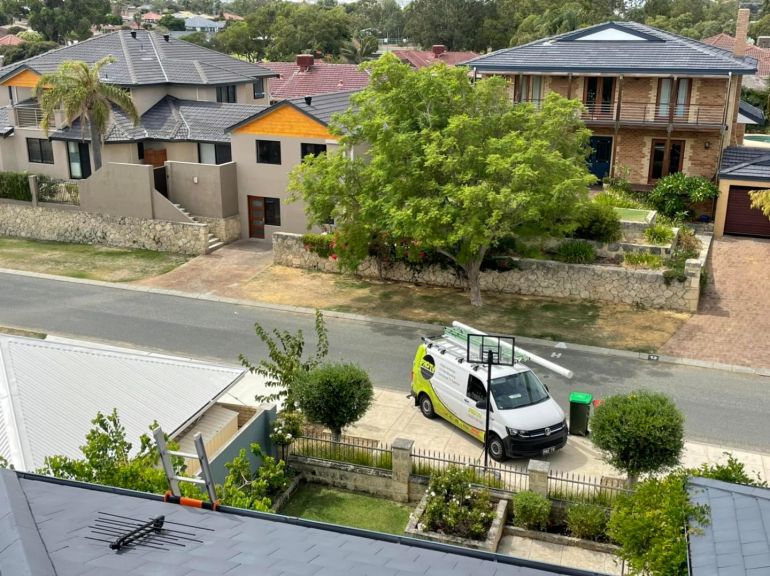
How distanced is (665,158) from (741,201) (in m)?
4.13

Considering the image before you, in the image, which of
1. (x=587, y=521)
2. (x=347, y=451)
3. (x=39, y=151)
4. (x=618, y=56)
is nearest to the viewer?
(x=587, y=521)

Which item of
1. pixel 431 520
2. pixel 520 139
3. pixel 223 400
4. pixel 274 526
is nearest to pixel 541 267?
pixel 520 139

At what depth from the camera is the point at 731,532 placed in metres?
7.79

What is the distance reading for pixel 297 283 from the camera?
99.8 ft

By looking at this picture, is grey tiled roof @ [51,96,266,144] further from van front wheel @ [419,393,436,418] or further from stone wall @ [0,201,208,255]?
van front wheel @ [419,393,436,418]

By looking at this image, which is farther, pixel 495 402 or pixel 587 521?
pixel 495 402

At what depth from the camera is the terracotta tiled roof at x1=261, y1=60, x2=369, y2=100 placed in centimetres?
5834

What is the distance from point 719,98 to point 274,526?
113 feet

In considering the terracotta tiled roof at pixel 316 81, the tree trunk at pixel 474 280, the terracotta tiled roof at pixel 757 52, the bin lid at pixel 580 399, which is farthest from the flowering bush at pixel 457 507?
the terracotta tiled roof at pixel 757 52

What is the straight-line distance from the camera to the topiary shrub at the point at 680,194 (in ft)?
113

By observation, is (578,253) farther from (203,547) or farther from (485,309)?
(203,547)

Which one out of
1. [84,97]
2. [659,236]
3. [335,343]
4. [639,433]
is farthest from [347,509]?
[84,97]

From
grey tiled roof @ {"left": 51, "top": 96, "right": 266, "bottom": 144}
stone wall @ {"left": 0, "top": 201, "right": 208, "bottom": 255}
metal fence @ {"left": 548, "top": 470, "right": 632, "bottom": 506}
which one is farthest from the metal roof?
grey tiled roof @ {"left": 51, "top": 96, "right": 266, "bottom": 144}

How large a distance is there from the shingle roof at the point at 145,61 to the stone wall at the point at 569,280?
14537 mm
